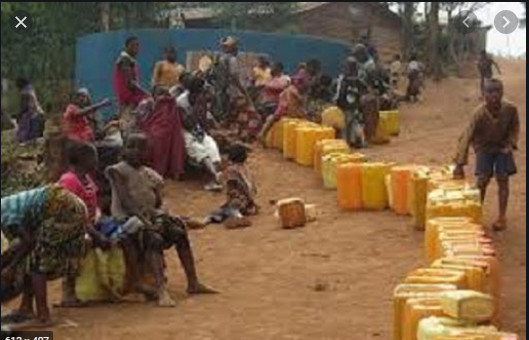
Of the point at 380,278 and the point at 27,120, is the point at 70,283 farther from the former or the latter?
the point at 27,120

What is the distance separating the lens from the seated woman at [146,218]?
25.7 feet

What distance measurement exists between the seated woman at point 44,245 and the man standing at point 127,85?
19.6ft

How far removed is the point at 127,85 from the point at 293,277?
5.43 m

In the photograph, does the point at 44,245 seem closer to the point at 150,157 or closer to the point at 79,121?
the point at 79,121

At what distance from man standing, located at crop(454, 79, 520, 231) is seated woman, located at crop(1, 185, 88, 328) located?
15.5 feet

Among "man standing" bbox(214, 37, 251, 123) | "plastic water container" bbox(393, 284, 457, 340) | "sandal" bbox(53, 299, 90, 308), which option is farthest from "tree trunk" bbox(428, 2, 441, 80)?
"plastic water container" bbox(393, 284, 457, 340)

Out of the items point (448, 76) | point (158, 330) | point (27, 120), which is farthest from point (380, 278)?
point (448, 76)

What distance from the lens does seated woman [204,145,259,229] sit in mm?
11562

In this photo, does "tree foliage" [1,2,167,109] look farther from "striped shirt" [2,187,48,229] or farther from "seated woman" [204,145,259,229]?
"striped shirt" [2,187,48,229]

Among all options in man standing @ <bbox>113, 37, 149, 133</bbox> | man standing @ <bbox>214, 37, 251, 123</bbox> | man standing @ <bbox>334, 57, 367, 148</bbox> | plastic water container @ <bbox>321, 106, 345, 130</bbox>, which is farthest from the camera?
plastic water container @ <bbox>321, 106, 345, 130</bbox>

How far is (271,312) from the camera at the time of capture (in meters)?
7.48

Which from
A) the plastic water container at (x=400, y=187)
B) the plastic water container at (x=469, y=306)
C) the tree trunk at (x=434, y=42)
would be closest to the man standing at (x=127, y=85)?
the plastic water container at (x=400, y=187)

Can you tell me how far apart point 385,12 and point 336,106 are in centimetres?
2162

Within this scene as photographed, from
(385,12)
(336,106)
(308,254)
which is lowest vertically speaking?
(308,254)
